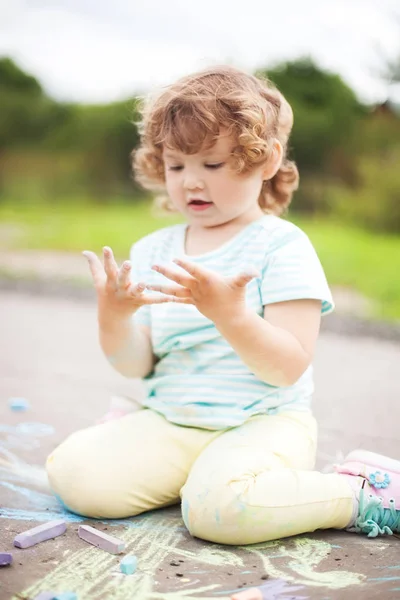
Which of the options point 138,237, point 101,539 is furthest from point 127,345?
point 138,237

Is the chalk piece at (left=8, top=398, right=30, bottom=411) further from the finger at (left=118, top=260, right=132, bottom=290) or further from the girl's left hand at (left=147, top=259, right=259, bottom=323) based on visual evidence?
the girl's left hand at (left=147, top=259, right=259, bottom=323)

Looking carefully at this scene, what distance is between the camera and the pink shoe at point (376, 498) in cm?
135

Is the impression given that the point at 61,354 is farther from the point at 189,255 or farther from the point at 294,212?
the point at 294,212

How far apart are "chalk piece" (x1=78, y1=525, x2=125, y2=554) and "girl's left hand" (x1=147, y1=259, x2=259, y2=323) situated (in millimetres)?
417

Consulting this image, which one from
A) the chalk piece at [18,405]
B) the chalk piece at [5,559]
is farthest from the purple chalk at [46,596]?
the chalk piece at [18,405]

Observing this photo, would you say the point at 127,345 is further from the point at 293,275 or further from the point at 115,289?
the point at 293,275

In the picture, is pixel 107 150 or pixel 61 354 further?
pixel 107 150

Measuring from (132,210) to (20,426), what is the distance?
604cm

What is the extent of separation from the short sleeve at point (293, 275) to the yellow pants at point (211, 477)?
Result: 9.7 inches

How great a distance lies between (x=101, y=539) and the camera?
4.18 feet

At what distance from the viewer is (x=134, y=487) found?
1.43 metres

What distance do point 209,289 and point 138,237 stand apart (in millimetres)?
5026

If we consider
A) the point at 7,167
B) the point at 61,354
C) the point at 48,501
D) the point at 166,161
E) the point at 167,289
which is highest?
the point at 7,167

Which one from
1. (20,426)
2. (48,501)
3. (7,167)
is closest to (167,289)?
(48,501)
